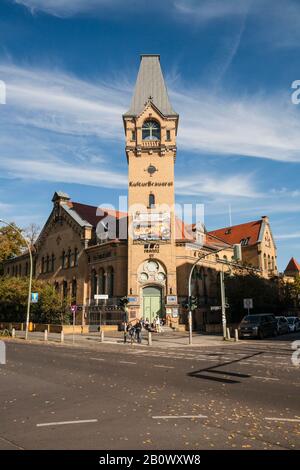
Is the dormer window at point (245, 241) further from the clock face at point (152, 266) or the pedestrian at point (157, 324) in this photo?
the pedestrian at point (157, 324)

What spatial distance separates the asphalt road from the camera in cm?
625

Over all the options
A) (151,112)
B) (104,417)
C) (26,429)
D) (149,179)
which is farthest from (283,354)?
(151,112)

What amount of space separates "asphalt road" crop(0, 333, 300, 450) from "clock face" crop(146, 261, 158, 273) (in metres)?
26.3

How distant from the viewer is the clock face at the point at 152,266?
41.5m

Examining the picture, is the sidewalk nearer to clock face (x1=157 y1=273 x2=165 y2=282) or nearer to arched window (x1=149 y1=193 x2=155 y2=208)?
clock face (x1=157 y1=273 x2=165 y2=282)

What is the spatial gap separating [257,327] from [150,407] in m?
23.3

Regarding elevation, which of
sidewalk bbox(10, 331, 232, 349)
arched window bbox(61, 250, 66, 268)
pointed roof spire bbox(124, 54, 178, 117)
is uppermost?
pointed roof spire bbox(124, 54, 178, 117)

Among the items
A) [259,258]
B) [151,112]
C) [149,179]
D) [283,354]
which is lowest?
[283,354]

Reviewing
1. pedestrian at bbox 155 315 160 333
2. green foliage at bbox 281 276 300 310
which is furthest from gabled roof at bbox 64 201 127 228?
green foliage at bbox 281 276 300 310

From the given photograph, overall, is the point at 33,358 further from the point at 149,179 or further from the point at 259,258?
the point at 259,258

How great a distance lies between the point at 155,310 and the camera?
40844 millimetres

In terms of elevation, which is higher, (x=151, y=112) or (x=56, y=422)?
(x=151, y=112)

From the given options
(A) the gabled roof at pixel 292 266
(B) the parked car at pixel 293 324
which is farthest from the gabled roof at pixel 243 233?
(B) the parked car at pixel 293 324
